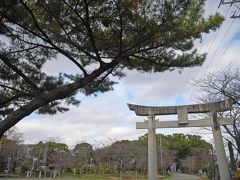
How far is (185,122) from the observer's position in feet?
31.7

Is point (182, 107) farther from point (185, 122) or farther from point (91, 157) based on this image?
point (91, 157)

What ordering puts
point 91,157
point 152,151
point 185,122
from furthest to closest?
point 91,157 < point 152,151 < point 185,122

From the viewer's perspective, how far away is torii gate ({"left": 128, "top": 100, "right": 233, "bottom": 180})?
9227 millimetres

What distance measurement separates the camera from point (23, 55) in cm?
552

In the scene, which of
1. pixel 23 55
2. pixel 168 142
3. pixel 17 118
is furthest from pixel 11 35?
pixel 168 142

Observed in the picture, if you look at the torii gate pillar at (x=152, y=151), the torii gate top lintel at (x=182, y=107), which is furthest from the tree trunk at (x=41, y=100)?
the torii gate pillar at (x=152, y=151)

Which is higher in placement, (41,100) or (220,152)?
(41,100)

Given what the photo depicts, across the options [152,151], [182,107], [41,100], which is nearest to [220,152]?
[182,107]

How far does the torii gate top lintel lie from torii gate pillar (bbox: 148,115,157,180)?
0.87ft

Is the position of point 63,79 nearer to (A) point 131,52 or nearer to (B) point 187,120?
(A) point 131,52

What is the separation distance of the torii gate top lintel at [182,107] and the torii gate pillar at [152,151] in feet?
0.87

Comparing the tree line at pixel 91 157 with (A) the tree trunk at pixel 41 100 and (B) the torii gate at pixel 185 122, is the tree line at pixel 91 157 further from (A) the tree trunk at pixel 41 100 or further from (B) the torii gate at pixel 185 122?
(A) the tree trunk at pixel 41 100

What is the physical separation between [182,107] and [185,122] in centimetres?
53

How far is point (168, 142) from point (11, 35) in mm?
30389
